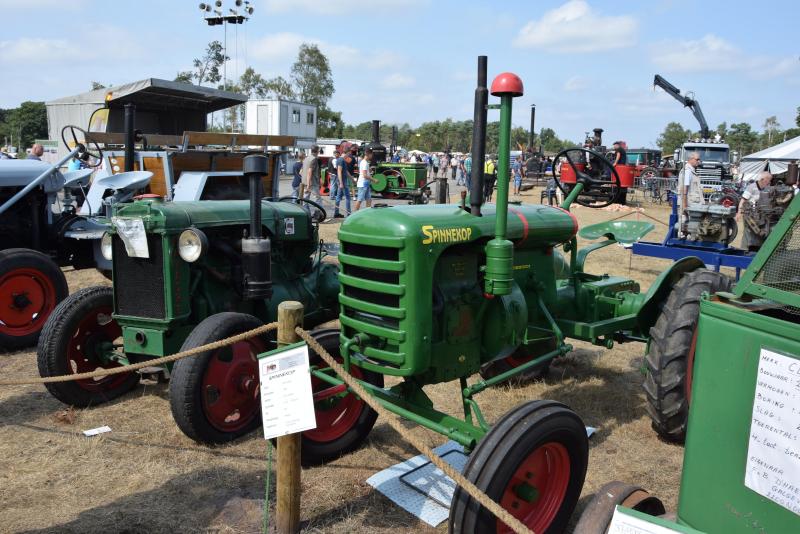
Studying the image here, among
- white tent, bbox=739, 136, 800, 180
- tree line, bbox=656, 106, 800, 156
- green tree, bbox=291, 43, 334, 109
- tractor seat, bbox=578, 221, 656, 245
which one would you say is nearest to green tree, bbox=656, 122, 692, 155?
tree line, bbox=656, 106, 800, 156

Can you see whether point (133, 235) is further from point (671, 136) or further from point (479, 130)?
point (671, 136)

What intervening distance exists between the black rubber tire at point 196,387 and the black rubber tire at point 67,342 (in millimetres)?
1056

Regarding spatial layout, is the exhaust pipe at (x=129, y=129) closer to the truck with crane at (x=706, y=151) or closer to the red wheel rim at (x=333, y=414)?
the red wheel rim at (x=333, y=414)

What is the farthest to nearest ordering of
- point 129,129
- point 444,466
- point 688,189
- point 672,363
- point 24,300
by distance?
point 688,189, point 129,129, point 24,300, point 672,363, point 444,466

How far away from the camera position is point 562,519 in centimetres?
291

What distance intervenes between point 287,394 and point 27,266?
3.91 meters

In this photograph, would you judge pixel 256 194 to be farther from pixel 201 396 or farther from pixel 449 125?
pixel 449 125

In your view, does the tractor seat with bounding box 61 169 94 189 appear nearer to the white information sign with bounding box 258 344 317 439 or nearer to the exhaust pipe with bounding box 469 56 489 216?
the white information sign with bounding box 258 344 317 439

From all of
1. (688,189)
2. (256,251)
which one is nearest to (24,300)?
(256,251)

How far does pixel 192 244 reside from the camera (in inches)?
159

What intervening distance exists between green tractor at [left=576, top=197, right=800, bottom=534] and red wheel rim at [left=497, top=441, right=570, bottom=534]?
75cm

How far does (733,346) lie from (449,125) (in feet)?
270

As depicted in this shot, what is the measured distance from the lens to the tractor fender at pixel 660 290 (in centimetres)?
415

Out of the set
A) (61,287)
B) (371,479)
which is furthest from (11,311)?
(371,479)
